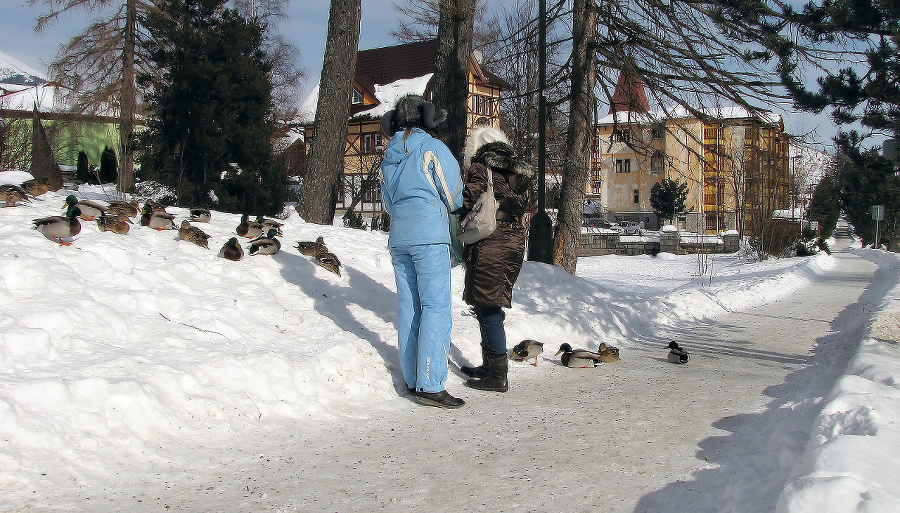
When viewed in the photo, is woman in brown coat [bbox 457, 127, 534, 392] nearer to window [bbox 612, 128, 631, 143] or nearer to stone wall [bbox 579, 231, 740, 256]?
window [bbox 612, 128, 631, 143]

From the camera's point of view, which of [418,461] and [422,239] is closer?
[418,461]

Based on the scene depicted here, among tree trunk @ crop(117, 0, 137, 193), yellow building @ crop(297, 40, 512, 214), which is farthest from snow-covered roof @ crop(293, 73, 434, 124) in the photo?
tree trunk @ crop(117, 0, 137, 193)

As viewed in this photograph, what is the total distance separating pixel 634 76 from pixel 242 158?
10.9 metres

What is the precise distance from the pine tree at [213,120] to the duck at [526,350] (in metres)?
12.2

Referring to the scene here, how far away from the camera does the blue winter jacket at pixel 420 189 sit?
4.74 m

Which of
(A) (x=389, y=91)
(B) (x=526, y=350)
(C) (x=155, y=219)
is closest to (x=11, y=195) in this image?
(C) (x=155, y=219)

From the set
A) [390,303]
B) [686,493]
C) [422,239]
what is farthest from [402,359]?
[686,493]

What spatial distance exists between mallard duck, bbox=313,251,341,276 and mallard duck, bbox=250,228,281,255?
418 millimetres

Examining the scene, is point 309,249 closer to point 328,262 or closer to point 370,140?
point 328,262

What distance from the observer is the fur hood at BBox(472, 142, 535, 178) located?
5.07 m

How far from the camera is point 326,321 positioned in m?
5.79

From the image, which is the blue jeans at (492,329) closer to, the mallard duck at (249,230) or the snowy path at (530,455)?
the snowy path at (530,455)

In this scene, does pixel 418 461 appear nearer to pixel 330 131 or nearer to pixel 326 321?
pixel 326 321

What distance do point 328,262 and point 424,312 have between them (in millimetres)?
2298
